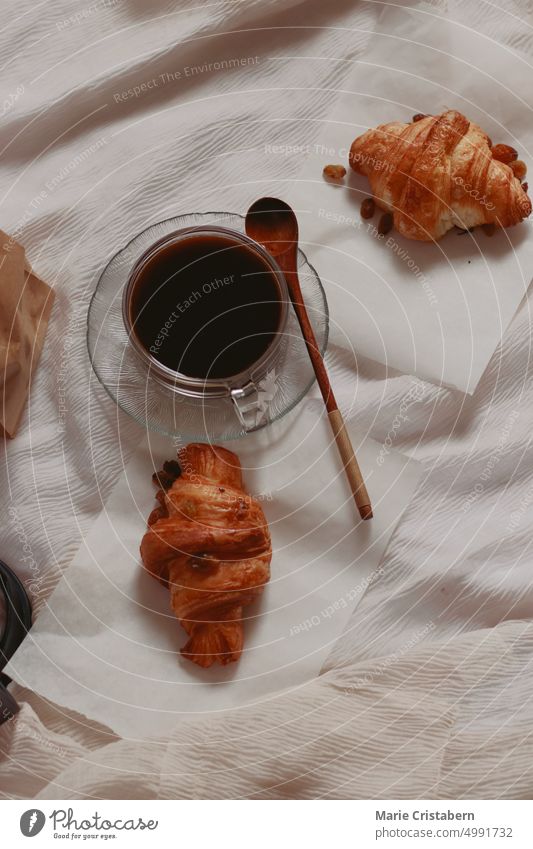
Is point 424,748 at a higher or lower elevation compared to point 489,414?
lower

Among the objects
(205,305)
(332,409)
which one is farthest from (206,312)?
(332,409)

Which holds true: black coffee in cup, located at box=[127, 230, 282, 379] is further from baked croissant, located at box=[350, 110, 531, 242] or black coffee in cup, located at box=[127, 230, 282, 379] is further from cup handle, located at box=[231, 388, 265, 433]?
baked croissant, located at box=[350, 110, 531, 242]

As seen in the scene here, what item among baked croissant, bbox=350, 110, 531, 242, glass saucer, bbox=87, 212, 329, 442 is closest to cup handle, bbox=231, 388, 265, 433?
glass saucer, bbox=87, 212, 329, 442

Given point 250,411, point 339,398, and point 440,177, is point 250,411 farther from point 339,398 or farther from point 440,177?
point 440,177

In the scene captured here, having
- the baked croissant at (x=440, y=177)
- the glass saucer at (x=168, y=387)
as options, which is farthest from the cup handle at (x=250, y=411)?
the baked croissant at (x=440, y=177)

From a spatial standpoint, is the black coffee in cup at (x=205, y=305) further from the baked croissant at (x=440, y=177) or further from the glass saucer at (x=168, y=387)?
the baked croissant at (x=440, y=177)

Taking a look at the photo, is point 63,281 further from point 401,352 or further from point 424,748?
point 424,748
